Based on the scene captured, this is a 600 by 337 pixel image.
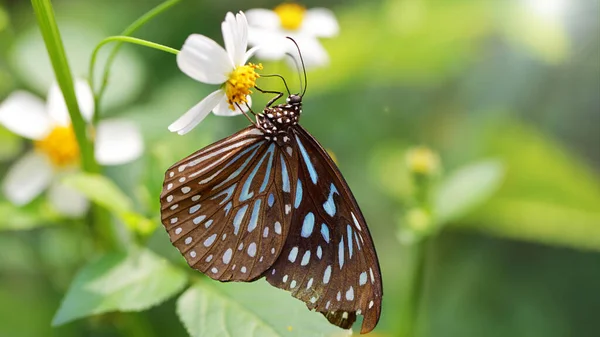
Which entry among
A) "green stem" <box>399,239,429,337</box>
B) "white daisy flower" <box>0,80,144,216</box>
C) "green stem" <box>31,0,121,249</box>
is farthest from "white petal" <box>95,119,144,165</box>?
"green stem" <box>399,239,429,337</box>

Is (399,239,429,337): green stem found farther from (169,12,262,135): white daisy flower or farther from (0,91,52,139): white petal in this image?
(0,91,52,139): white petal

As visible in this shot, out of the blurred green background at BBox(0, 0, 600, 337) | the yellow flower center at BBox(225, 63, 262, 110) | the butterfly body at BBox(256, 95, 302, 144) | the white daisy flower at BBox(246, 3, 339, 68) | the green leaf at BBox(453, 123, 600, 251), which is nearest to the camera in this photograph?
the yellow flower center at BBox(225, 63, 262, 110)

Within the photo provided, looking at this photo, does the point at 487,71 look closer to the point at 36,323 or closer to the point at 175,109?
the point at 175,109

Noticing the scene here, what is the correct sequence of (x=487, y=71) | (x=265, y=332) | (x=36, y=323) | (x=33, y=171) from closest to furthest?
(x=265, y=332)
(x=33, y=171)
(x=36, y=323)
(x=487, y=71)

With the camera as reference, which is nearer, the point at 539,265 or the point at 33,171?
the point at 33,171

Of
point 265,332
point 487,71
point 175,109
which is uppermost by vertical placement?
point 487,71

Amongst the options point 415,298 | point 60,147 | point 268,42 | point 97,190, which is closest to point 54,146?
point 60,147

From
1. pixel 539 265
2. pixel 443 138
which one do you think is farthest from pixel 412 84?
pixel 539 265

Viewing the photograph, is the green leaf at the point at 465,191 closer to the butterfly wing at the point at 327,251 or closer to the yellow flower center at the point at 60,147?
the butterfly wing at the point at 327,251
